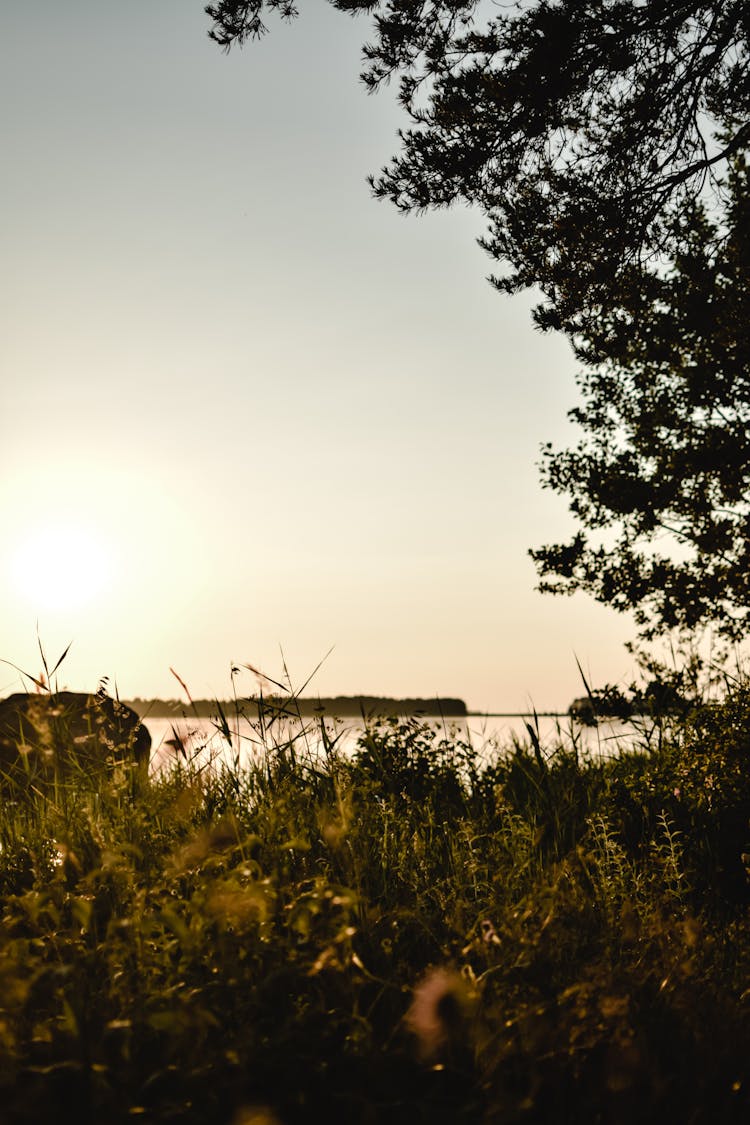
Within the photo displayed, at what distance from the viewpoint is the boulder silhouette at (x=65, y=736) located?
4297 millimetres

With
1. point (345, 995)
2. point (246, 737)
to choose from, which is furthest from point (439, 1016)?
point (246, 737)

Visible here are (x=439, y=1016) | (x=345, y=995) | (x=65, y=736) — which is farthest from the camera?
(x=65, y=736)

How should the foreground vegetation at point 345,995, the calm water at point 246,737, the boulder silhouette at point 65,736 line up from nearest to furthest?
the foreground vegetation at point 345,995 → the boulder silhouette at point 65,736 → the calm water at point 246,737

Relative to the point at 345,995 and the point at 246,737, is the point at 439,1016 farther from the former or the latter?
the point at 246,737

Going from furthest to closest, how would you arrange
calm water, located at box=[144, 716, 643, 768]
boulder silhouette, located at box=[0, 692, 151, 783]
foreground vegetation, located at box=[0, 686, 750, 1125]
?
calm water, located at box=[144, 716, 643, 768], boulder silhouette, located at box=[0, 692, 151, 783], foreground vegetation, located at box=[0, 686, 750, 1125]

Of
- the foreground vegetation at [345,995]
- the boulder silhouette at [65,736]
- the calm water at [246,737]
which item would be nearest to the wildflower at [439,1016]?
the foreground vegetation at [345,995]

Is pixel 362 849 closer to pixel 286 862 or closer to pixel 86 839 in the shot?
pixel 286 862

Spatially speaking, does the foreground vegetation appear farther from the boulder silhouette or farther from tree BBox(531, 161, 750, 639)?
tree BBox(531, 161, 750, 639)

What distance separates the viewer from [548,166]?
666 cm

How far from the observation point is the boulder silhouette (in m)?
4.30

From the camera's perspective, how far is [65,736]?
5.77 meters

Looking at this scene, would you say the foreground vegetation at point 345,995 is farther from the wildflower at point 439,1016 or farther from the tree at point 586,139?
the tree at point 586,139

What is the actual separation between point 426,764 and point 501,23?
222 inches

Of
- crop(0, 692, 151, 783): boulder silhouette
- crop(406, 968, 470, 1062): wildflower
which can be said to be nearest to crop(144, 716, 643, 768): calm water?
crop(0, 692, 151, 783): boulder silhouette
